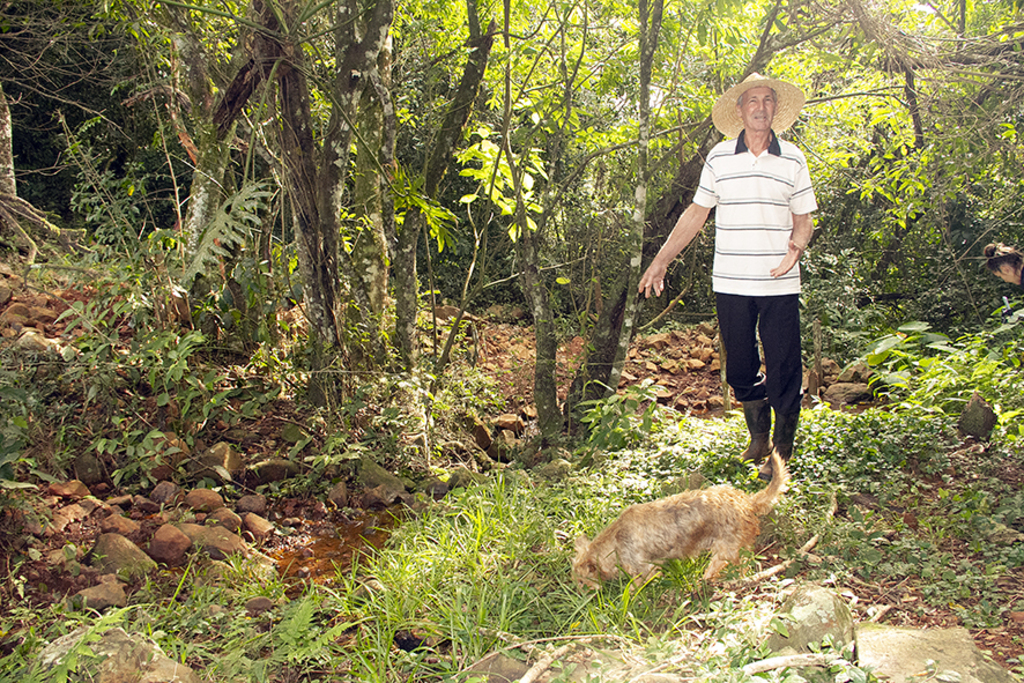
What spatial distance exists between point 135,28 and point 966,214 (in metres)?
7.61

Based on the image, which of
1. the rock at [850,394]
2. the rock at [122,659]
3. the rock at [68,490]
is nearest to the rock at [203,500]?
the rock at [68,490]

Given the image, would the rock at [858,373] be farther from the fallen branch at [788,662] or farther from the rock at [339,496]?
the fallen branch at [788,662]

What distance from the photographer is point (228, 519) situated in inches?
146

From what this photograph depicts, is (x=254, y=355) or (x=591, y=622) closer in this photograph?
(x=591, y=622)

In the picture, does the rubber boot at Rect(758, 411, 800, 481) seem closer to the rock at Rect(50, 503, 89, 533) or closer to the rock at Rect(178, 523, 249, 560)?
the rock at Rect(178, 523, 249, 560)

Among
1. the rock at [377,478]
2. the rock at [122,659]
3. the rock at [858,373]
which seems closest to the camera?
the rock at [122,659]

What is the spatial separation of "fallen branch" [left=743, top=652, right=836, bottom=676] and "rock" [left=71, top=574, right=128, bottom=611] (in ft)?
A: 8.50

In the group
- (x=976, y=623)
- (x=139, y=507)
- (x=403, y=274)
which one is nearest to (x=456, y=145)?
(x=403, y=274)

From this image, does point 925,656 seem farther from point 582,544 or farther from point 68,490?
point 68,490

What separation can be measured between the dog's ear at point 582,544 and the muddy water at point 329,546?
1.10 metres

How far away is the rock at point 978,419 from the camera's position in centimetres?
379

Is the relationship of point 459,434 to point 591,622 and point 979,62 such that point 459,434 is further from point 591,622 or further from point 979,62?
point 979,62

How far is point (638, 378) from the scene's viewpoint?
284 inches

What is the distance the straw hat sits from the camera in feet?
10.7
